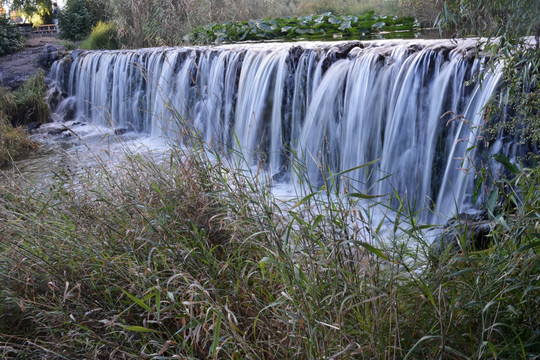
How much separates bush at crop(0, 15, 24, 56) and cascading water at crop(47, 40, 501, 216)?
9601 mm

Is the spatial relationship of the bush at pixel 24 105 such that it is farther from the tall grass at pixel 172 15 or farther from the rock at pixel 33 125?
the tall grass at pixel 172 15

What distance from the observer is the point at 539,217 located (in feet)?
6.76

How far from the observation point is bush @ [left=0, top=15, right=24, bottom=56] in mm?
16281

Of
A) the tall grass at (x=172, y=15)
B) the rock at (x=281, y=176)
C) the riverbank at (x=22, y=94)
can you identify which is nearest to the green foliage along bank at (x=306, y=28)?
the tall grass at (x=172, y=15)

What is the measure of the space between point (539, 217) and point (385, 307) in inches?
27.2

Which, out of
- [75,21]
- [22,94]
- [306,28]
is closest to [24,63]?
[22,94]

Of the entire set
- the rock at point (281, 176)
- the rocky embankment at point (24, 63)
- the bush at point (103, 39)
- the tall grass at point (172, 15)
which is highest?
the tall grass at point (172, 15)

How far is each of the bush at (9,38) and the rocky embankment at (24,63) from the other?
37 cm

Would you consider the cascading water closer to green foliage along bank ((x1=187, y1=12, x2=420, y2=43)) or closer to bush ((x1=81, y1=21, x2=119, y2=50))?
green foliage along bank ((x1=187, y1=12, x2=420, y2=43))

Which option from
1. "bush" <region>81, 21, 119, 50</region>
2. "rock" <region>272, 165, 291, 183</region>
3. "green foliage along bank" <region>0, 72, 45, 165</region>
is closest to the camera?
"rock" <region>272, 165, 291, 183</region>

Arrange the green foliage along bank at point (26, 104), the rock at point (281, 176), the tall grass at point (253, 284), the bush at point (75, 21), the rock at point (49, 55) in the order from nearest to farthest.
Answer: the tall grass at point (253, 284) < the rock at point (281, 176) < the green foliage along bank at point (26, 104) < the rock at point (49, 55) < the bush at point (75, 21)

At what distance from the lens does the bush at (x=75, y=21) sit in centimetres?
1894

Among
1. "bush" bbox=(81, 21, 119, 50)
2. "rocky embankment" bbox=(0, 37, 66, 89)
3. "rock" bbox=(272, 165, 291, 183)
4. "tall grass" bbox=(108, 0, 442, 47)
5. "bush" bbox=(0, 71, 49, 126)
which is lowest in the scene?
"rock" bbox=(272, 165, 291, 183)

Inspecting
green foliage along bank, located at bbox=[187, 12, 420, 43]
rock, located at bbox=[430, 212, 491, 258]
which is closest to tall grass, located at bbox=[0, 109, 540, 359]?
rock, located at bbox=[430, 212, 491, 258]
